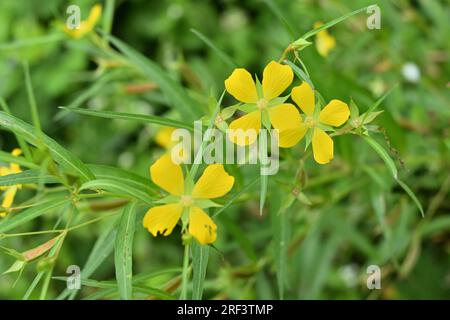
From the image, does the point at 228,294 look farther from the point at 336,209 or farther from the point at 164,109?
the point at 164,109

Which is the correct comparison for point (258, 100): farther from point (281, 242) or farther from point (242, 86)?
point (281, 242)

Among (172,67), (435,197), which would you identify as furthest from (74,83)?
(435,197)

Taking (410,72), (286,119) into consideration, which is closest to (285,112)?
(286,119)

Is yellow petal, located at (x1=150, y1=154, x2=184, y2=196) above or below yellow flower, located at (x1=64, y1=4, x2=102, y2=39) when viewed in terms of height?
below

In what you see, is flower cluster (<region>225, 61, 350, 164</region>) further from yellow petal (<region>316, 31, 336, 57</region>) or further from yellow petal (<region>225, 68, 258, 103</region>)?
yellow petal (<region>316, 31, 336, 57</region>)

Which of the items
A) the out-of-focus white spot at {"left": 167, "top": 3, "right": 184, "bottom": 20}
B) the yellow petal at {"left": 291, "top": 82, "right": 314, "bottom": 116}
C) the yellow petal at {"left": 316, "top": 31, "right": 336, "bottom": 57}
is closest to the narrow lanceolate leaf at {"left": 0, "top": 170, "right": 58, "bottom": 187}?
A: the yellow petal at {"left": 291, "top": 82, "right": 314, "bottom": 116}
